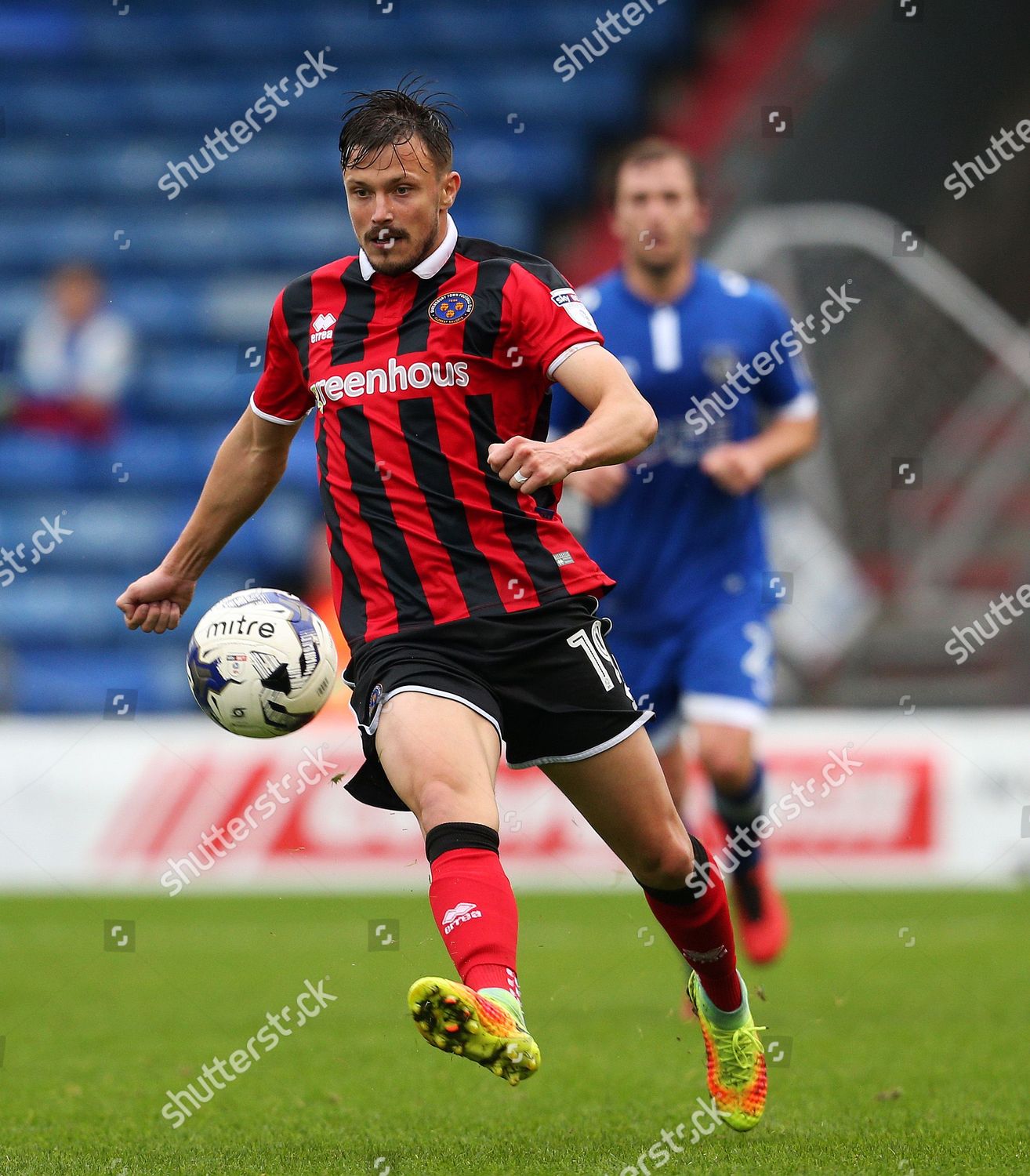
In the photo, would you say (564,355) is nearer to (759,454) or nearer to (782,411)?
(759,454)

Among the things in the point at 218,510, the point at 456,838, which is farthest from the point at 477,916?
the point at 218,510

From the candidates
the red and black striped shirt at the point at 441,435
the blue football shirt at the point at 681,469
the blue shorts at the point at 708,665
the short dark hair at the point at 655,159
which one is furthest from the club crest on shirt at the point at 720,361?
the red and black striped shirt at the point at 441,435

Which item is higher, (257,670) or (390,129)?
(390,129)

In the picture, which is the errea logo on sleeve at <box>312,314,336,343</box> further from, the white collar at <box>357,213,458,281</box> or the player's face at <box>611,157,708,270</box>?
the player's face at <box>611,157,708,270</box>

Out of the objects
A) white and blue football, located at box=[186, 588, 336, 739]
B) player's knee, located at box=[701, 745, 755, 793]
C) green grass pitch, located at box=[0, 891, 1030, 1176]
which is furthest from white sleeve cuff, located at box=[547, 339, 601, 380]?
player's knee, located at box=[701, 745, 755, 793]

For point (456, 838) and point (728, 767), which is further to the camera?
point (728, 767)

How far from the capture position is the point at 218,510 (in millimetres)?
4273

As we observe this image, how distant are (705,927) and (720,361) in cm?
246

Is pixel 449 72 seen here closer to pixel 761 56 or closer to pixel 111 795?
pixel 761 56

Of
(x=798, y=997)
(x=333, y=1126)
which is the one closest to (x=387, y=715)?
(x=333, y=1126)

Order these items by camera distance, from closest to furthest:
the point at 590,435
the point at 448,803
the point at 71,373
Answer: the point at 448,803 → the point at 590,435 → the point at 71,373

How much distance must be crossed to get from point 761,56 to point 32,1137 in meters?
11.7

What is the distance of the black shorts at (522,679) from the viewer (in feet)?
12.0

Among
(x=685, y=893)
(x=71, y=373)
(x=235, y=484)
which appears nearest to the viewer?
(x=685, y=893)
